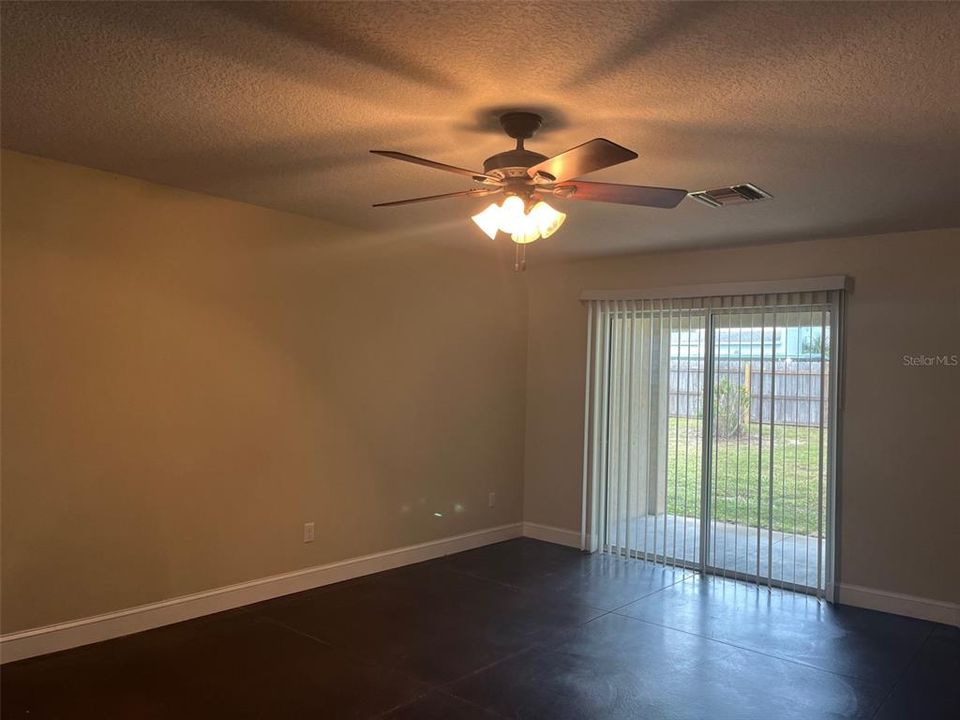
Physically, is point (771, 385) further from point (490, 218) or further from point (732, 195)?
point (490, 218)

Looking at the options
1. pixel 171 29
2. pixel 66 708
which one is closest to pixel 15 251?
pixel 171 29

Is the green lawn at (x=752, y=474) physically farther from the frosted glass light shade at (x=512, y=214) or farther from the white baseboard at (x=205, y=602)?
the frosted glass light shade at (x=512, y=214)

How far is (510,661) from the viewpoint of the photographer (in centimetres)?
342

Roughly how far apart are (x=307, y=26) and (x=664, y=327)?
3.85m

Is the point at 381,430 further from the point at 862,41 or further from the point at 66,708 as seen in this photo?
the point at 862,41

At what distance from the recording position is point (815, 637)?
383cm

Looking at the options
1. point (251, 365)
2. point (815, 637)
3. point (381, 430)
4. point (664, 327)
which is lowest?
point (815, 637)

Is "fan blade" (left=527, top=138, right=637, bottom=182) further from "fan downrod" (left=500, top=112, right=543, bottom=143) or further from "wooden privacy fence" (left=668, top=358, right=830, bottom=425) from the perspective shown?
"wooden privacy fence" (left=668, top=358, right=830, bottom=425)

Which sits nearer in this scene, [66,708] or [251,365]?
[66,708]

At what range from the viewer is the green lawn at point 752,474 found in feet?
15.0

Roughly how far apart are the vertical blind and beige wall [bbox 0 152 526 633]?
112cm

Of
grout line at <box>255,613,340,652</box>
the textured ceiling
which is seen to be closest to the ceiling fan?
the textured ceiling

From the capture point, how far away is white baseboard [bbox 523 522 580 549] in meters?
5.70

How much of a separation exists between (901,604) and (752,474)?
1135 mm
